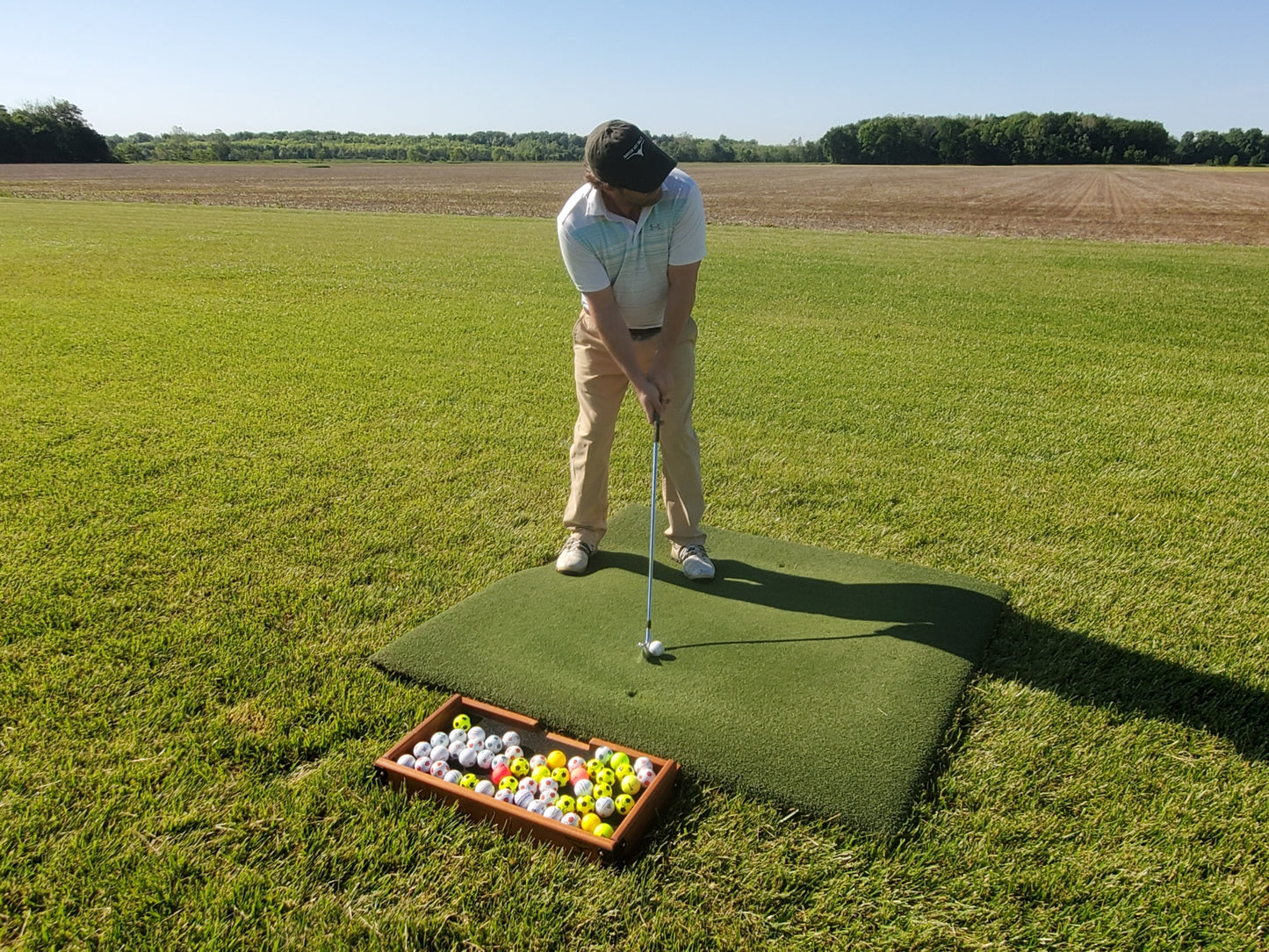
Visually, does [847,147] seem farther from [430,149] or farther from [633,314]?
[633,314]

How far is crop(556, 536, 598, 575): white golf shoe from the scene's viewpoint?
405cm

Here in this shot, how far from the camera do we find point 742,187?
41656mm

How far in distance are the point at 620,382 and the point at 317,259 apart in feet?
40.7

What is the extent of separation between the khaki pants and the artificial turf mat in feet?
0.76

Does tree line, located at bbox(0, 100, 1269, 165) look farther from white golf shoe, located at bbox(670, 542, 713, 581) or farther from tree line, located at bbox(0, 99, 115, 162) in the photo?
white golf shoe, located at bbox(670, 542, 713, 581)

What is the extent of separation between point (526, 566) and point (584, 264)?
5.19ft

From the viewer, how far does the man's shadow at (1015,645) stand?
3100mm

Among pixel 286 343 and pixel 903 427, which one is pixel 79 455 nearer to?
pixel 286 343

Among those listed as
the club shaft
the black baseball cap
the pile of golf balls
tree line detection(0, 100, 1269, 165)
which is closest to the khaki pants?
the club shaft

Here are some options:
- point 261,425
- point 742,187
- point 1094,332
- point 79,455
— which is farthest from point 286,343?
point 742,187

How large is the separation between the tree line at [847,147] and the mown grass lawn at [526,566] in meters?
70.3

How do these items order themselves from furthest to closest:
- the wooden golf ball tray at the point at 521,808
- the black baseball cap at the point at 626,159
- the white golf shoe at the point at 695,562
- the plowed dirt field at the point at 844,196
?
the plowed dirt field at the point at 844,196
the white golf shoe at the point at 695,562
the black baseball cap at the point at 626,159
the wooden golf ball tray at the point at 521,808

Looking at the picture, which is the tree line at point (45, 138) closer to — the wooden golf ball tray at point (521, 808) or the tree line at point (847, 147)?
the tree line at point (847, 147)

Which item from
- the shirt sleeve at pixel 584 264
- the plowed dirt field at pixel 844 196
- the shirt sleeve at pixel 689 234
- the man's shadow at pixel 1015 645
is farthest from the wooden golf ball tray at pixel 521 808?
the plowed dirt field at pixel 844 196
